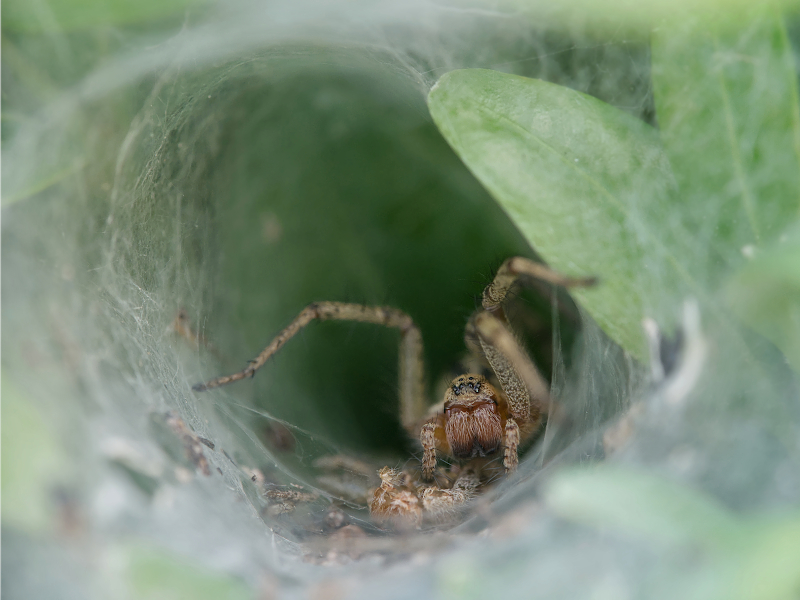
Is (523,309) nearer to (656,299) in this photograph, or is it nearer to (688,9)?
(656,299)

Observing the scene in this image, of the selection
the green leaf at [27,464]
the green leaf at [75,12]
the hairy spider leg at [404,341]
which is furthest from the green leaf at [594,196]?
the hairy spider leg at [404,341]

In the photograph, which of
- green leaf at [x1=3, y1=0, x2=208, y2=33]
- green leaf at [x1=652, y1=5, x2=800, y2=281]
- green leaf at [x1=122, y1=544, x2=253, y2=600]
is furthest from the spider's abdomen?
green leaf at [x1=3, y1=0, x2=208, y2=33]

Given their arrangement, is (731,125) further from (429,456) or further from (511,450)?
(429,456)

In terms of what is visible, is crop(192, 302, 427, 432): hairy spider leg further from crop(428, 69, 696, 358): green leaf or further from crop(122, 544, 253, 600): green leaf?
crop(122, 544, 253, 600): green leaf

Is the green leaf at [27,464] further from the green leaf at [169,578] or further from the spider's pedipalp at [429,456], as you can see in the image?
the spider's pedipalp at [429,456]

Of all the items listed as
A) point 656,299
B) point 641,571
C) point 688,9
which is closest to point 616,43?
point 688,9
